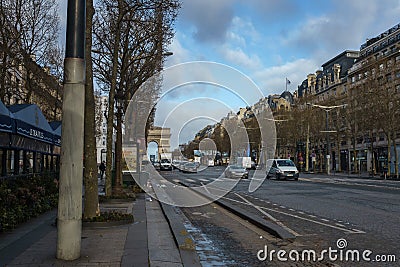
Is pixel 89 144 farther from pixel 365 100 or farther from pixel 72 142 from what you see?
pixel 365 100

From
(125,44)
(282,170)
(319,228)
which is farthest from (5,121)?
(282,170)

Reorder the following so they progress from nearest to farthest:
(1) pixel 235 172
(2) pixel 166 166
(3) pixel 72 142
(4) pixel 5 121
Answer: (3) pixel 72 142 < (4) pixel 5 121 < (1) pixel 235 172 < (2) pixel 166 166

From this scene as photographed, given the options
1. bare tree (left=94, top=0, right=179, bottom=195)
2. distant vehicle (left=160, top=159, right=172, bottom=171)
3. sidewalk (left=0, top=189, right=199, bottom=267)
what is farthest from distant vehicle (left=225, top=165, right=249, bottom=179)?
distant vehicle (left=160, top=159, right=172, bottom=171)

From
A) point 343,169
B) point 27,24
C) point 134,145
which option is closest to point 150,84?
point 134,145

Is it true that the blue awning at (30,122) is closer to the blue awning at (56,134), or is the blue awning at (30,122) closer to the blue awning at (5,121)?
the blue awning at (5,121)

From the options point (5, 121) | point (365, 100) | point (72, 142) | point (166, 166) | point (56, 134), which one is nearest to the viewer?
point (72, 142)

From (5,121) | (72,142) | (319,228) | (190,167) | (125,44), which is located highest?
(125,44)

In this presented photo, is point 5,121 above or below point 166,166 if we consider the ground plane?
above

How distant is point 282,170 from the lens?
3950 cm

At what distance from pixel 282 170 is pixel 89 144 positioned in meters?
30.5

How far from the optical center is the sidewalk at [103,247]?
668cm

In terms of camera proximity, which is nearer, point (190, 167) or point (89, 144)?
point (89, 144)

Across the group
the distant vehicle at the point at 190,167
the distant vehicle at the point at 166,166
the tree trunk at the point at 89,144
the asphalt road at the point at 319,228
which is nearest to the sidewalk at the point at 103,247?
the tree trunk at the point at 89,144

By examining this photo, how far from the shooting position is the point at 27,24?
21797 millimetres
